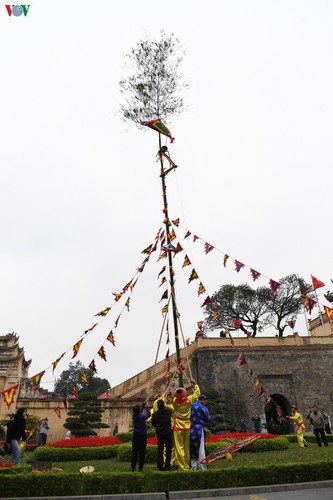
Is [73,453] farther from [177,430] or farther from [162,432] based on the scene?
[162,432]

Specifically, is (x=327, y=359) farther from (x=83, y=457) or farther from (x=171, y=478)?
(x=171, y=478)

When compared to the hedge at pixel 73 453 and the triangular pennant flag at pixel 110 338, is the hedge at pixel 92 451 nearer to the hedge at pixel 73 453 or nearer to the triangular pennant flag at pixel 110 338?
the hedge at pixel 73 453

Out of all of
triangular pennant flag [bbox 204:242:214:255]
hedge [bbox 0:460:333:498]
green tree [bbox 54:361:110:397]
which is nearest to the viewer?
hedge [bbox 0:460:333:498]

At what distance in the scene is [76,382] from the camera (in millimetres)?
63750

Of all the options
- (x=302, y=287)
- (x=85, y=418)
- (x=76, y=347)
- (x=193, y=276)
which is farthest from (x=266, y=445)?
(x=302, y=287)

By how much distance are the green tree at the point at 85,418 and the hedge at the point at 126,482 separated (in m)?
12.9

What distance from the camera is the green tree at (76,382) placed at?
62.6m

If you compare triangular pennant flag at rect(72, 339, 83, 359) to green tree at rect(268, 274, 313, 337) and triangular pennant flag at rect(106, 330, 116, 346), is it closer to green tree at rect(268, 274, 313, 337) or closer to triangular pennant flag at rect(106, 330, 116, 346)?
triangular pennant flag at rect(106, 330, 116, 346)

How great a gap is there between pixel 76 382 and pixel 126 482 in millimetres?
61319

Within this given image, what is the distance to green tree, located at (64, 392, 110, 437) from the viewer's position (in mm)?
18875

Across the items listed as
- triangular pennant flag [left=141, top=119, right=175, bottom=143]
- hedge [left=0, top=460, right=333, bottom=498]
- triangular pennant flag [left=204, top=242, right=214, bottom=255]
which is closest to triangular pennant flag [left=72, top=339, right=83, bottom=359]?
triangular pennant flag [left=204, top=242, right=214, bottom=255]

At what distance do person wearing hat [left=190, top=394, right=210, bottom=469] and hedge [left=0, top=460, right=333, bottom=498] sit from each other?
1.94m

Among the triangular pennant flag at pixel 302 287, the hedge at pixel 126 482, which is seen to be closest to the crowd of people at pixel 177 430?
the hedge at pixel 126 482

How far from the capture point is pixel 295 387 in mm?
26781
